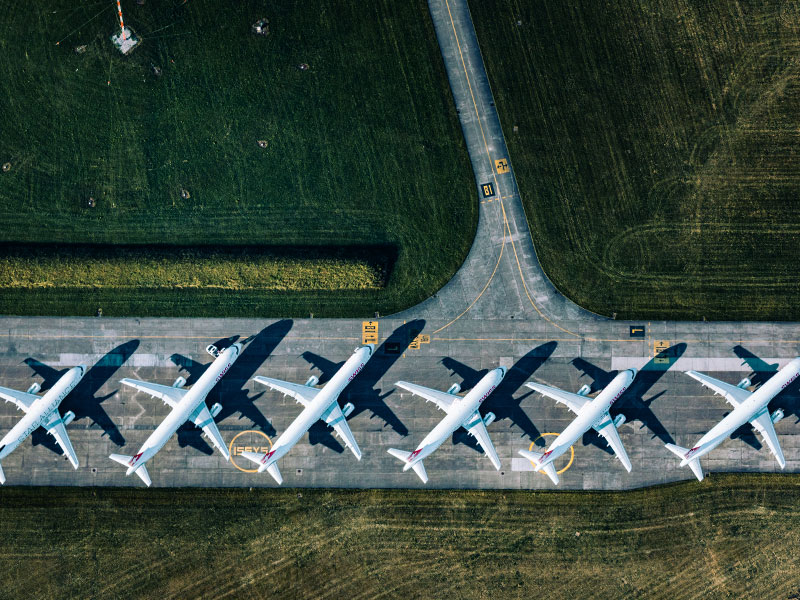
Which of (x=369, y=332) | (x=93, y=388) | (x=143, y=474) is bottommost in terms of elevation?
(x=143, y=474)

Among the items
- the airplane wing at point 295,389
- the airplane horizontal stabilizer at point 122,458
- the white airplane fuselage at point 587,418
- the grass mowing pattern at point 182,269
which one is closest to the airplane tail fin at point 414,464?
the airplane wing at point 295,389

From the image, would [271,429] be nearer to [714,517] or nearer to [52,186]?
[52,186]

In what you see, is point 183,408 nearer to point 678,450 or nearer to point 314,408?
point 314,408

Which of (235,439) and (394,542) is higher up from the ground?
(235,439)

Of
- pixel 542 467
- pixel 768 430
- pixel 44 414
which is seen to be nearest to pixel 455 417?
pixel 542 467

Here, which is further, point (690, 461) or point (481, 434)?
point (481, 434)

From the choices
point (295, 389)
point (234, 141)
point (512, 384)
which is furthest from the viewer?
point (234, 141)
